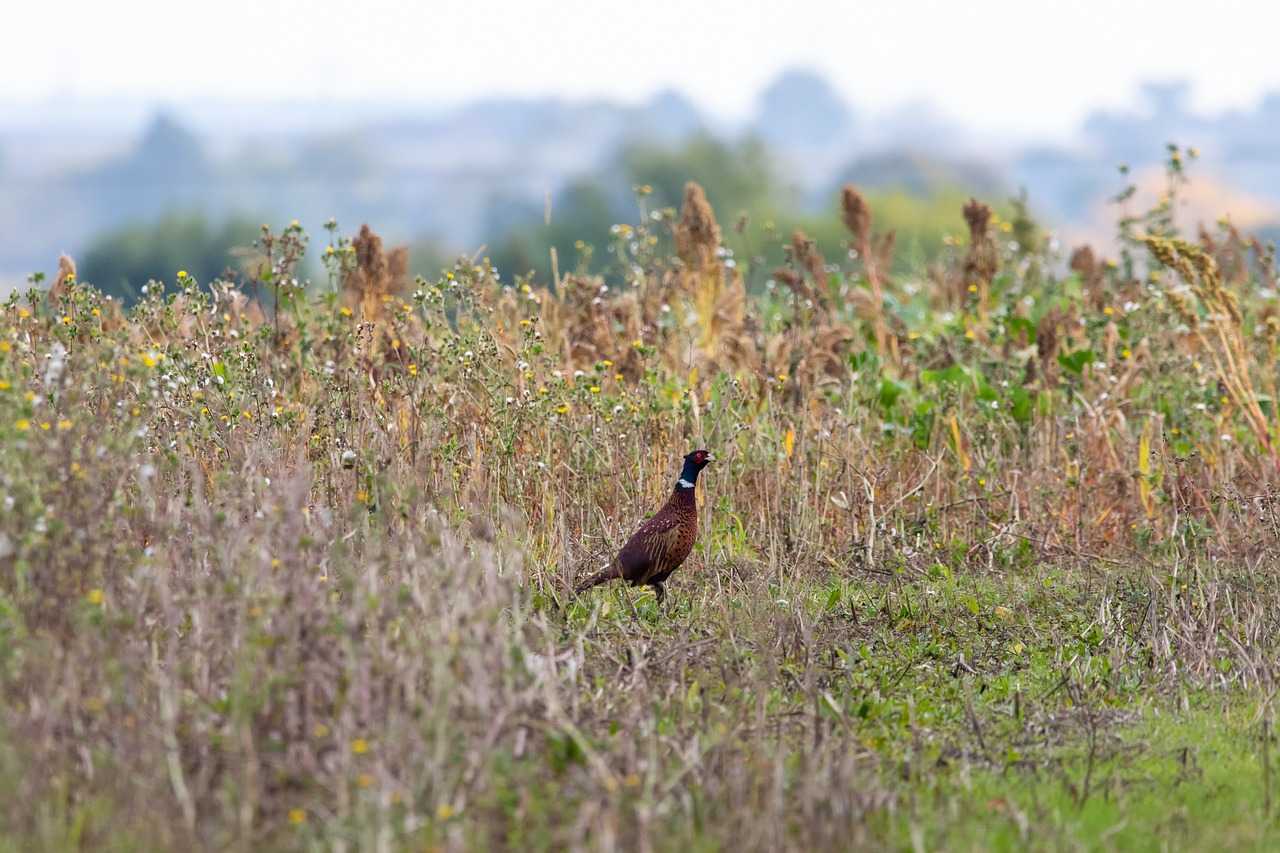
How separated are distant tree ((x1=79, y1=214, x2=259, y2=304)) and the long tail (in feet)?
188

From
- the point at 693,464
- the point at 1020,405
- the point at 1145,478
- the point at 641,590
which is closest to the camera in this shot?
the point at 693,464

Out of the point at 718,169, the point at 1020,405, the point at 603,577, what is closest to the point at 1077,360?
the point at 1020,405

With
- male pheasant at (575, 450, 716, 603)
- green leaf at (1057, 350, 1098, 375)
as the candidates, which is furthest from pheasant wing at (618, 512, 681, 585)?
green leaf at (1057, 350, 1098, 375)

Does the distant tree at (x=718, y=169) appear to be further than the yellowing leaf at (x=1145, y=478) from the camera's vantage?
Yes

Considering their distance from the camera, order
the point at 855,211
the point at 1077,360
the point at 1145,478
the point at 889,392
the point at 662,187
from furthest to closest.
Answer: the point at 662,187, the point at 855,211, the point at 1077,360, the point at 889,392, the point at 1145,478

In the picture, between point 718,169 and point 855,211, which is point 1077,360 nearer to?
point 855,211

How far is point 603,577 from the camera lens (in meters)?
6.90

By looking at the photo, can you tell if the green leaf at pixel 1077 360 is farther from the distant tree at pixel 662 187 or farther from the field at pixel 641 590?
the distant tree at pixel 662 187

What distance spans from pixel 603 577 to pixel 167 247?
69094mm

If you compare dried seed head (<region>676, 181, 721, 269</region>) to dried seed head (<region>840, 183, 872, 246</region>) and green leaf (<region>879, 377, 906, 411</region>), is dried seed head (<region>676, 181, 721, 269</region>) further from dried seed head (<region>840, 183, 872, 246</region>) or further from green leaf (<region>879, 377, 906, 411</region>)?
green leaf (<region>879, 377, 906, 411</region>)

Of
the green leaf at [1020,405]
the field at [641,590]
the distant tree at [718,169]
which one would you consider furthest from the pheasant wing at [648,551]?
the distant tree at [718,169]

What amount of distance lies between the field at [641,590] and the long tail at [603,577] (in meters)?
0.10

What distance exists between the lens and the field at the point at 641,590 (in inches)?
172

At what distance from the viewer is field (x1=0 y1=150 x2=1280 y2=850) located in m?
4.38
